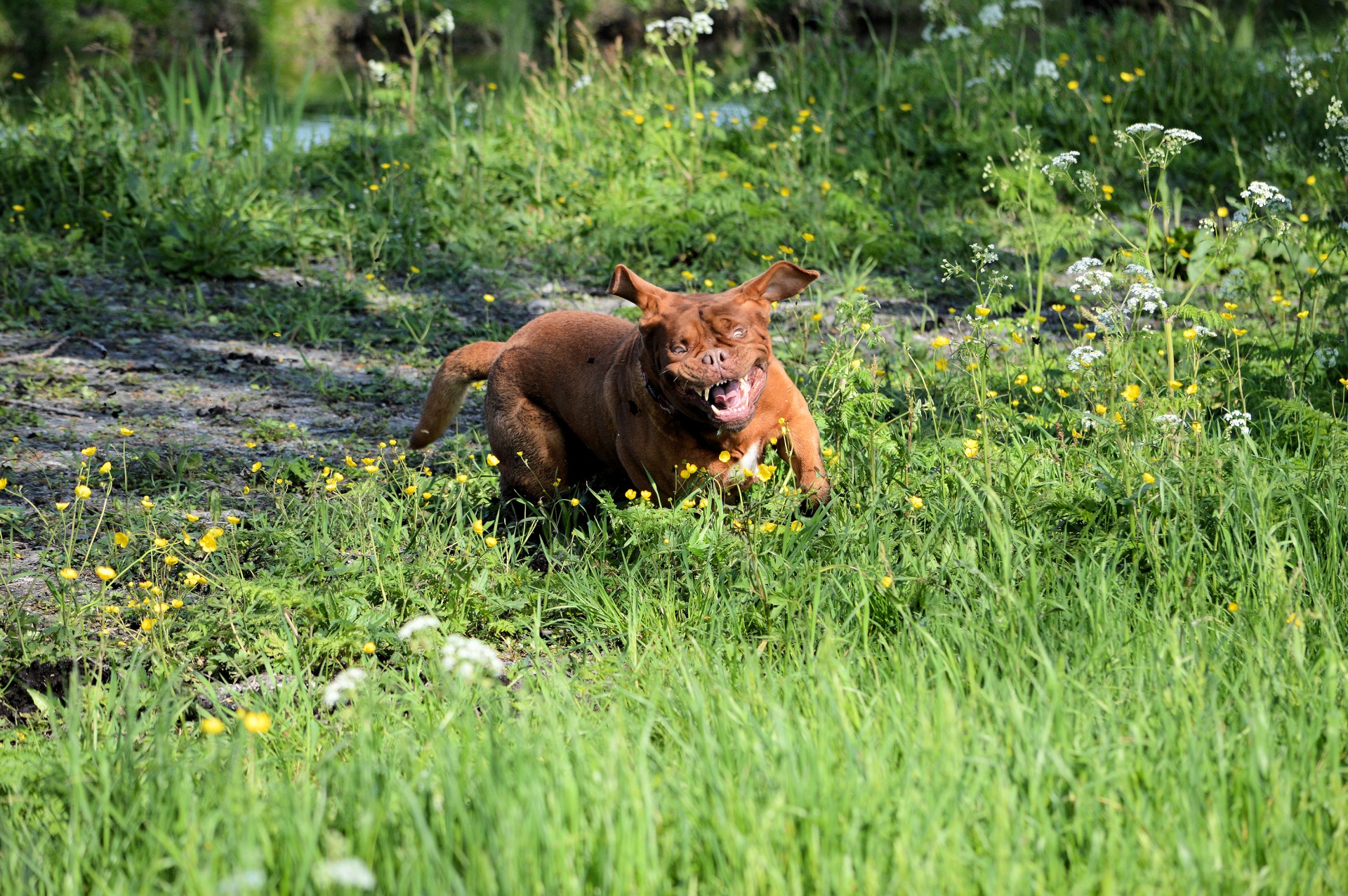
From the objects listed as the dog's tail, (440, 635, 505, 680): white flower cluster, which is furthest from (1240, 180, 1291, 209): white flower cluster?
(440, 635, 505, 680): white flower cluster

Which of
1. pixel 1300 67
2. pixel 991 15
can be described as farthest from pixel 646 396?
pixel 991 15

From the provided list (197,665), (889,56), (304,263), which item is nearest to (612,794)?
(197,665)

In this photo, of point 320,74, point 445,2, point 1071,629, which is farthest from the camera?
point 445,2

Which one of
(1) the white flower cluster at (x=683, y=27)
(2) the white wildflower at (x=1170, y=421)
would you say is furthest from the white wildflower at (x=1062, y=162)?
(1) the white flower cluster at (x=683, y=27)

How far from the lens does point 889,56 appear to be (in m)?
8.91

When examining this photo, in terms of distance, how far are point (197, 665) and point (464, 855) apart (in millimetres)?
1622

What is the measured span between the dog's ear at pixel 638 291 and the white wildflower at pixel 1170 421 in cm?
158

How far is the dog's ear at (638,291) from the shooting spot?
4000 millimetres

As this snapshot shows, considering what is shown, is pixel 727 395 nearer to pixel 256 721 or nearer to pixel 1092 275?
pixel 1092 275

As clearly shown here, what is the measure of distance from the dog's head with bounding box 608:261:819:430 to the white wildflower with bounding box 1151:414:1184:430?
3.66 feet

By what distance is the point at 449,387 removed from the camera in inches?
188

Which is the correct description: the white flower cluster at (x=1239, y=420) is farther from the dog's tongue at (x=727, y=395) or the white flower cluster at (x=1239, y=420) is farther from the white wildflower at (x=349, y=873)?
the white wildflower at (x=349, y=873)

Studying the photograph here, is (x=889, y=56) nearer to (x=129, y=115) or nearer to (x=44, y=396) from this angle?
(x=129, y=115)

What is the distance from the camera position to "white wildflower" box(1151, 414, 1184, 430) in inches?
138
